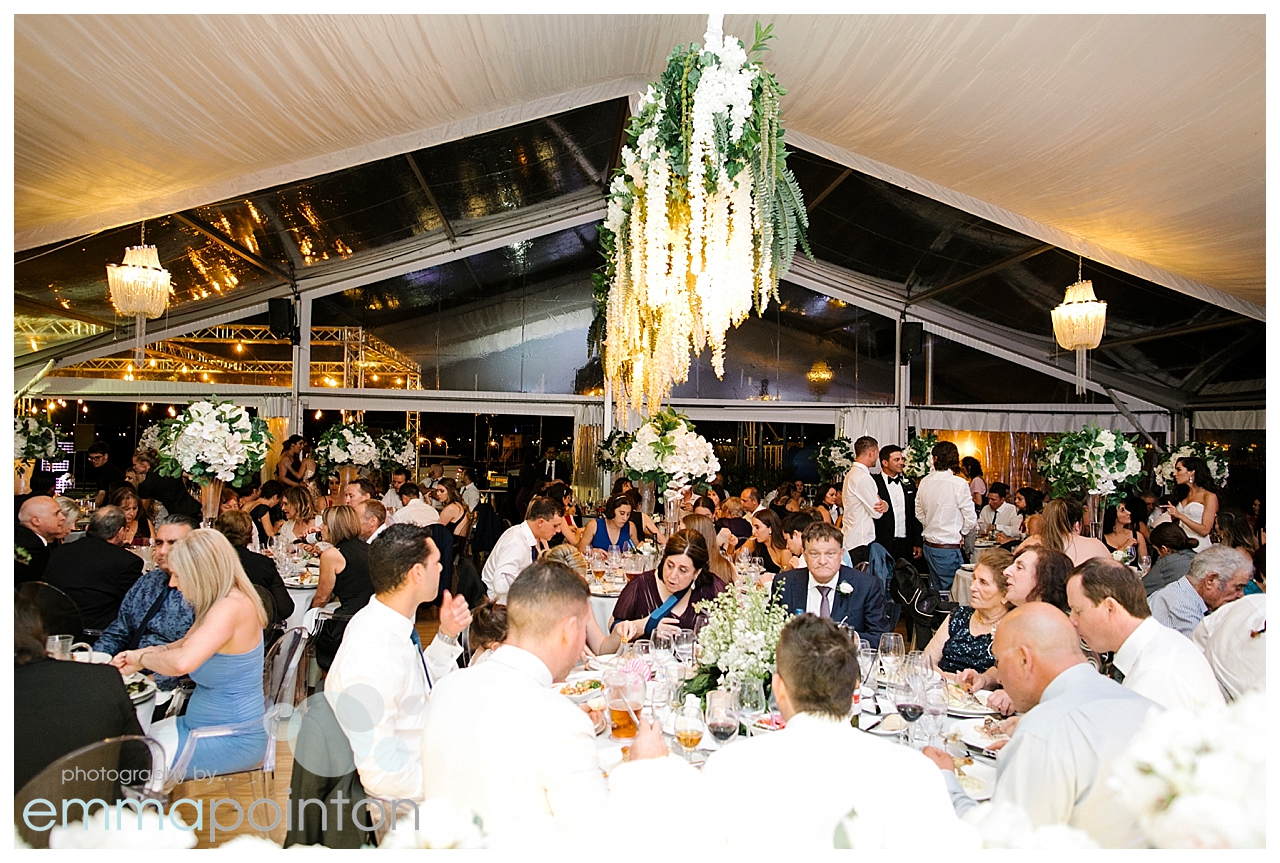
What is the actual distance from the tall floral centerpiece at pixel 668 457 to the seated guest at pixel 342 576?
3.30m

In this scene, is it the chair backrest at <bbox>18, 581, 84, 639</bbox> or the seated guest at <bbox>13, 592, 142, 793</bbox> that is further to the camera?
the chair backrest at <bbox>18, 581, 84, 639</bbox>

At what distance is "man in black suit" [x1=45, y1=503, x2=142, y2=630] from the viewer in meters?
4.49

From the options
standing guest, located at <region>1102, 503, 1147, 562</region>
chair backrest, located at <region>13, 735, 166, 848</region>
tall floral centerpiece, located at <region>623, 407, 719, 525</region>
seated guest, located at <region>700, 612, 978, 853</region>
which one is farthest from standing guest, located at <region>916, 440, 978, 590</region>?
chair backrest, located at <region>13, 735, 166, 848</region>

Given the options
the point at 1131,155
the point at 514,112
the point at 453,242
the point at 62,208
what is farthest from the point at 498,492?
the point at 1131,155

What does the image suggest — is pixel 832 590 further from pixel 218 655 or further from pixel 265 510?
pixel 265 510

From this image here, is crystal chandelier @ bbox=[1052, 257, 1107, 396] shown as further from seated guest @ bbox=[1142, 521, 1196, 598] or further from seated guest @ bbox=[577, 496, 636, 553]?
seated guest @ bbox=[577, 496, 636, 553]

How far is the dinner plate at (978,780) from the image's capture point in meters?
2.41

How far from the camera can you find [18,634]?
2.33 metres

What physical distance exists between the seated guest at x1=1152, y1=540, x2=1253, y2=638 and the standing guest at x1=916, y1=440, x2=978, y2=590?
2.47 meters

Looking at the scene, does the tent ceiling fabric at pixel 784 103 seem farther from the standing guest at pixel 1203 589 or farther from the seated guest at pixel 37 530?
the standing guest at pixel 1203 589

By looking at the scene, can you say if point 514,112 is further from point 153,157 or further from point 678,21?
point 153,157

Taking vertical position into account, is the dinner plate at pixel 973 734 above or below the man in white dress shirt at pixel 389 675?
below

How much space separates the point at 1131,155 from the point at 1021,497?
5.49 metres

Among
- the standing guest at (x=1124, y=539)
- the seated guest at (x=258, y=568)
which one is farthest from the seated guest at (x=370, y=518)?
the standing guest at (x=1124, y=539)
